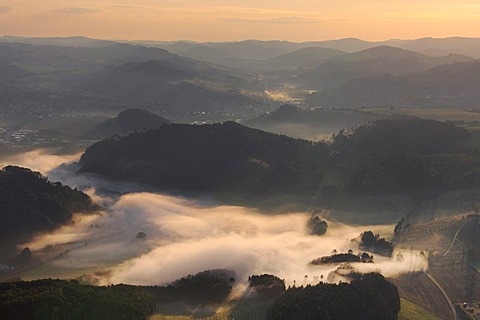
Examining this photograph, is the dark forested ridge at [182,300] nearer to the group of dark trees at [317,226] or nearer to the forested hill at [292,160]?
the group of dark trees at [317,226]

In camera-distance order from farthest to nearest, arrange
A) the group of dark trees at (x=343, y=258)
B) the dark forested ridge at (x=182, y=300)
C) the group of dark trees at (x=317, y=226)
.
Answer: the group of dark trees at (x=317, y=226) < the group of dark trees at (x=343, y=258) < the dark forested ridge at (x=182, y=300)

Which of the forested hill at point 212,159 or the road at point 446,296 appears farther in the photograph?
the forested hill at point 212,159

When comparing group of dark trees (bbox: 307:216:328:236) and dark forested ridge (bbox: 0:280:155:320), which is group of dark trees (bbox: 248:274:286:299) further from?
group of dark trees (bbox: 307:216:328:236)

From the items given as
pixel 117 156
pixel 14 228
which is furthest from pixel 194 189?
pixel 14 228

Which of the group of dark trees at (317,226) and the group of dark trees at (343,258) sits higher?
the group of dark trees at (343,258)

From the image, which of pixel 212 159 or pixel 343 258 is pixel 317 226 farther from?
pixel 212 159

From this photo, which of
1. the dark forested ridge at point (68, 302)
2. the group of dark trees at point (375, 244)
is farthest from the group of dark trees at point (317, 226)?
the dark forested ridge at point (68, 302)

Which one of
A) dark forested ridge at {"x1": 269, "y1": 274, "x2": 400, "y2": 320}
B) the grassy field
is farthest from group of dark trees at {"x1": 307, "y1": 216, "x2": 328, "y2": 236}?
dark forested ridge at {"x1": 269, "y1": 274, "x2": 400, "y2": 320}

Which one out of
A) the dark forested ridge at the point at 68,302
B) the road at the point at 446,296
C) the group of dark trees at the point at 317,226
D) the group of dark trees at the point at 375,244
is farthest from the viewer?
the group of dark trees at the point at 317,226
